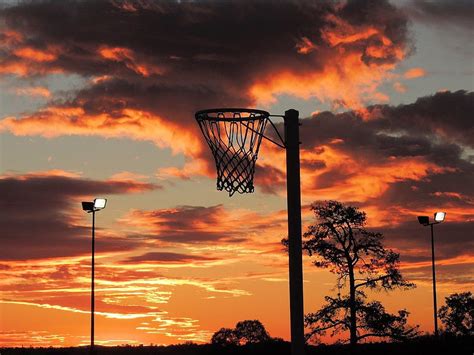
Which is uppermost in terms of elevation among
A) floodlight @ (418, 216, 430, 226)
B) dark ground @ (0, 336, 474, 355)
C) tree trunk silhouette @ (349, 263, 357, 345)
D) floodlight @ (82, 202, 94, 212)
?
floodlight @ (418, 216, 430, 226)

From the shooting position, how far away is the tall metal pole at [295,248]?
19.1 m

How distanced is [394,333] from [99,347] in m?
20.1

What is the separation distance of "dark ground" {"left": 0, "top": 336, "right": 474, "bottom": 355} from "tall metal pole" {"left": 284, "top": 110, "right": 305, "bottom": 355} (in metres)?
25.8

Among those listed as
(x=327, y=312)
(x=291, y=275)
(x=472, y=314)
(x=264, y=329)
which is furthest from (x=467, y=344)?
(x=291, y=275)

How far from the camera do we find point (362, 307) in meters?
44.3

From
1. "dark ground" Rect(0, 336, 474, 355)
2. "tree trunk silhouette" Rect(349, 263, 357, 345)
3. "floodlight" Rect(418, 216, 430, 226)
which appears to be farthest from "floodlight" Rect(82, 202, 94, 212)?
"floodlight" Rect(418, 216, 430, 226)

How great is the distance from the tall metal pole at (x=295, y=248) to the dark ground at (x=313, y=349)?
2579cm

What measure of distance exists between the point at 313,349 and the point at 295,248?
2810cm

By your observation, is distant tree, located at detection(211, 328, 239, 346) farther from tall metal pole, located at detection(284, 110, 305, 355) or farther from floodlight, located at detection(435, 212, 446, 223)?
tall metal pole, located at detection(284, 110, 305, 355)

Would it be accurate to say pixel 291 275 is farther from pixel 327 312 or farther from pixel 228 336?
pixel 228 336

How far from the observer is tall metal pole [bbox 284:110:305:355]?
19.1m

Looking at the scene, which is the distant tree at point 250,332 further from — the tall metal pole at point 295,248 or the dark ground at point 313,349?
the tall metal pole at point 295,248

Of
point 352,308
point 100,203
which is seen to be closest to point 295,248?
point 100,203

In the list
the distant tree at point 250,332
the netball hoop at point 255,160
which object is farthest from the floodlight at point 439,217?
the netball hoop at point 255,160
